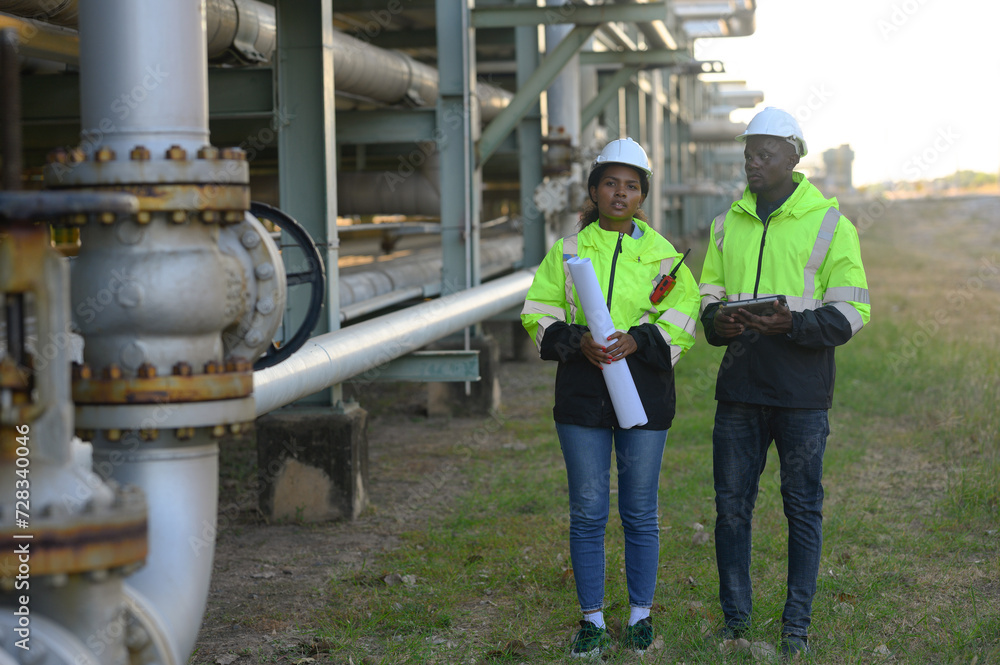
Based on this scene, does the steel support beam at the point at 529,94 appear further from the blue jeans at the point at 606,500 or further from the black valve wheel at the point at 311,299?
the black valve wheel at the point at 311,299

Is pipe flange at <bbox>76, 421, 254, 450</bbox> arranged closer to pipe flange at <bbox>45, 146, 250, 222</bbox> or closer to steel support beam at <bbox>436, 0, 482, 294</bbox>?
pipe flange at <bbox>45, 146, 250, 222</bbox>

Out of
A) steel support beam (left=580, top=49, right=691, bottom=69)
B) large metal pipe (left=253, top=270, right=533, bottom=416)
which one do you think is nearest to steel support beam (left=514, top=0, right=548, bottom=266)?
steel support beam (left=580, top=49, right=691, bottom=69)

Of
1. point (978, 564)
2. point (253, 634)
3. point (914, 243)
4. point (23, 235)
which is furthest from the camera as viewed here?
point (914, 243)

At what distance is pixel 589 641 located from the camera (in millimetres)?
3104

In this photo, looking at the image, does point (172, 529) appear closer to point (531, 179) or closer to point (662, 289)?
point (662, 289)

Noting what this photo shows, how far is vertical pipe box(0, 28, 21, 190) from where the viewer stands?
1498 millimetres

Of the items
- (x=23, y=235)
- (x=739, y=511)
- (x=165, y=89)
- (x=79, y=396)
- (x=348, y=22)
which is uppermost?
(x=348, y=22)

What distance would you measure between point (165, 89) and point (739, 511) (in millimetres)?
2121

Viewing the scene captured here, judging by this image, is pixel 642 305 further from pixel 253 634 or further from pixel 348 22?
pixel 348 22

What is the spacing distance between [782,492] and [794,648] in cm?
46

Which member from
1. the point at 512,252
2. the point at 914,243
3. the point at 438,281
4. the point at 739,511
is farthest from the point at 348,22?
the point at 914,243

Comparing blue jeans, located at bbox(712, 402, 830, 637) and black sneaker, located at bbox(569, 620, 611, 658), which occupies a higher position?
blue jeans, located at bbox(712, 402, 830, 637)

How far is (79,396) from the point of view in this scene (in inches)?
70.6

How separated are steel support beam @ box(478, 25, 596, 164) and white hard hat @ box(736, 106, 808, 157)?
3.99 m
